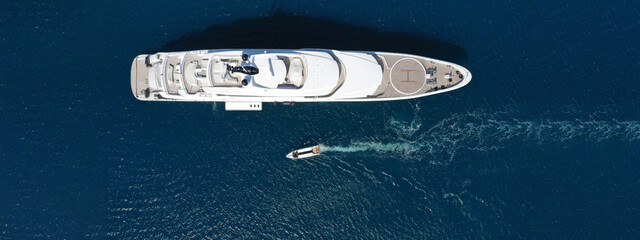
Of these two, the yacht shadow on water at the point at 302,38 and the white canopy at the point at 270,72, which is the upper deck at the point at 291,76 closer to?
the white canopy at the point at 270,72

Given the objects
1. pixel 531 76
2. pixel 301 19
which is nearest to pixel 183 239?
pixel 301 19

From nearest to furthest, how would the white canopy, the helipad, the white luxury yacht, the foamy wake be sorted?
the white canopy
the white luxury yacht
the helipad
the foamy wake

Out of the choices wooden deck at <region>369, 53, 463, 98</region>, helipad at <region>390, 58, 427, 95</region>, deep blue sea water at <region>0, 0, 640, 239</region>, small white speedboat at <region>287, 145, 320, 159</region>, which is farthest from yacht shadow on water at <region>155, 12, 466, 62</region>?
small white speedboat at <region>287, 145, 320, 159</region>

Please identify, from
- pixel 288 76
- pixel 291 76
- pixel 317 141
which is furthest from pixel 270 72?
pixel 317 141

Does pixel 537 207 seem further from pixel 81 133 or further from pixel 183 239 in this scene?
pixel 81 133

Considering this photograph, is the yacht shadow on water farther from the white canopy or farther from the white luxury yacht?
the white canopy

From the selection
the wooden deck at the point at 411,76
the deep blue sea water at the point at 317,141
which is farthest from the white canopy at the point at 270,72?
the wooden deck at the point at 411,76
